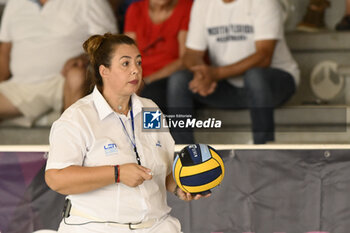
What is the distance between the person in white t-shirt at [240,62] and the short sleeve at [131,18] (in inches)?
14.8

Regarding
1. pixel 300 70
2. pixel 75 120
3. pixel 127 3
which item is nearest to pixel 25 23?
pixel 127 3

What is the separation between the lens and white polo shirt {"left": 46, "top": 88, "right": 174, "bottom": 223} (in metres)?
1.91

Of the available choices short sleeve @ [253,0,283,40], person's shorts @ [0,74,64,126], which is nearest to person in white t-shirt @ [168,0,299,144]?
short sleeve @ [253,0,283,40]

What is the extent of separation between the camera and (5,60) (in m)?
3.79

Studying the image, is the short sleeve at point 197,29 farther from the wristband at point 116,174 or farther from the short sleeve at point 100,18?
the wristband at point 116,174

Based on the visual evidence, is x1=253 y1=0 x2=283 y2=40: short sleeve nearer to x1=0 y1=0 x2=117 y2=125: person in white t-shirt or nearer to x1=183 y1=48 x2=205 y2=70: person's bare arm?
x1=183 y1=48 x2=205 y2=70: person's bare arm

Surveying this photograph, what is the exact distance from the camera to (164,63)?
3.56m

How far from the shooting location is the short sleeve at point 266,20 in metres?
3.34

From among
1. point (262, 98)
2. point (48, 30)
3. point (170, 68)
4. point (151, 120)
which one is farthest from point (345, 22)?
point (151, 120)

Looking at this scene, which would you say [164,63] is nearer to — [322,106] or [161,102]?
[161,102]

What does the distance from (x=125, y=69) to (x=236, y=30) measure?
5.16 feet

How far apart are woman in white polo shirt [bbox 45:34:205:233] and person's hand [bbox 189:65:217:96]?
124 cm

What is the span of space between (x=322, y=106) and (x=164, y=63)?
100 centimetres

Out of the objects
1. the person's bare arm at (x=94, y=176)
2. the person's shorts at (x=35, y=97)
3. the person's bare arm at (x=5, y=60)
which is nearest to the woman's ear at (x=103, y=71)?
the person's bare arm at (x=94, y=176)
